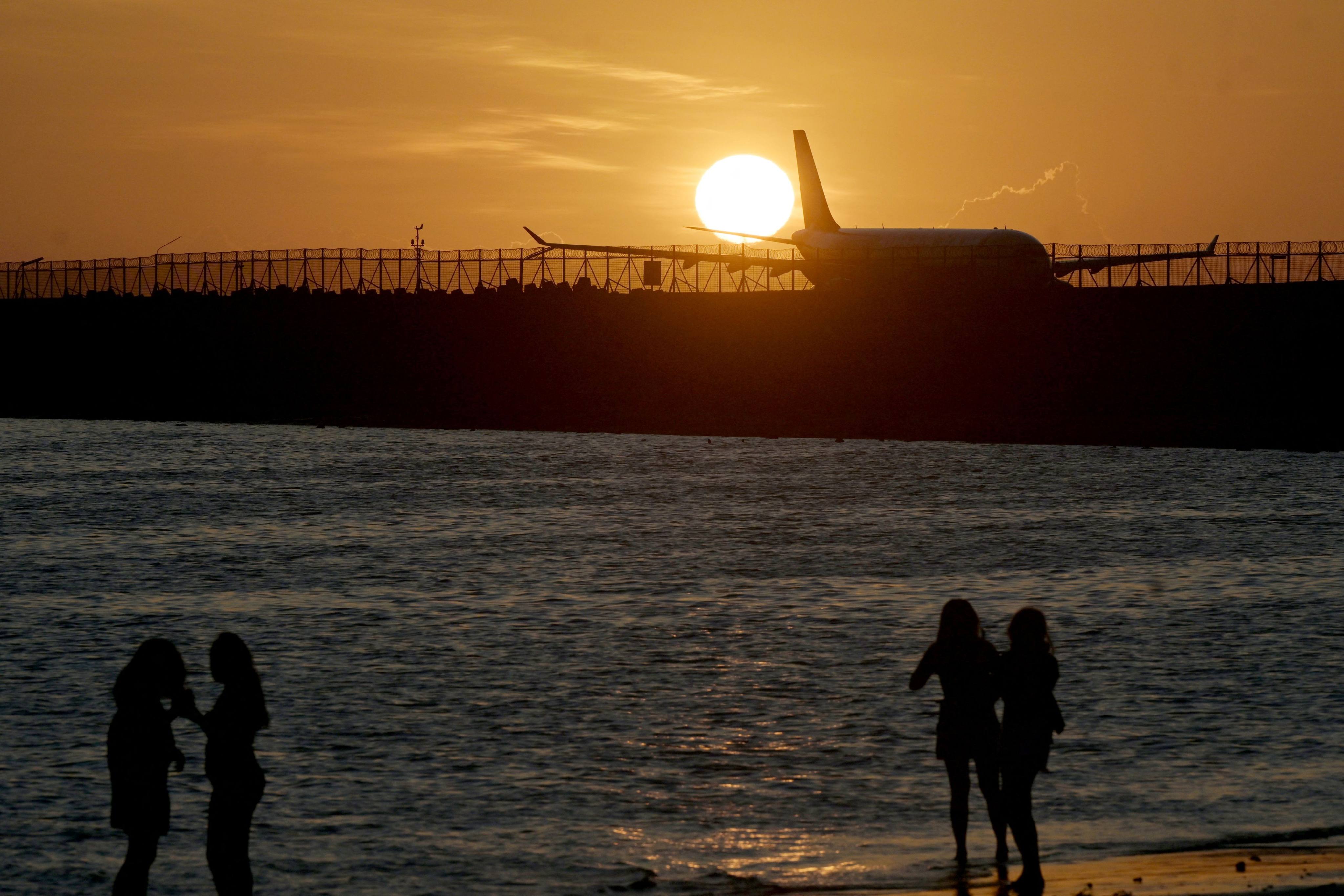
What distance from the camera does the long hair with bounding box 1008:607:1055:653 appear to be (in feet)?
42.8

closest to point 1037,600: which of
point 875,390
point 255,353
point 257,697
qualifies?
point 257,697

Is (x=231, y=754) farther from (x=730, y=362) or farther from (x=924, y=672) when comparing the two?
(x=730, y=362)

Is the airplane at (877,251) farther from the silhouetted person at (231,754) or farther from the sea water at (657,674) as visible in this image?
the silhouetted person at (231,754)

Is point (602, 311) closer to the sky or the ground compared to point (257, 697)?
closer to the sky

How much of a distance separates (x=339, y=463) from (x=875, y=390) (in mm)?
35135

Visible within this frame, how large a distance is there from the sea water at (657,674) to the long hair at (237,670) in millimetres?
3308

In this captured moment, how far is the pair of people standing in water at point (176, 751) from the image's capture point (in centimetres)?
1217

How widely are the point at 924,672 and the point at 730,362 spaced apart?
9189 centimetres

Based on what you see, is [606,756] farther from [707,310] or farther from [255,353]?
[255,353]

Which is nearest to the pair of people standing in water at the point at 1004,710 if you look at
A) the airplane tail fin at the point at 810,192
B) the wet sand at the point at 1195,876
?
the wet sand at the point at 1195,876

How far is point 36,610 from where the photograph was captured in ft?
106

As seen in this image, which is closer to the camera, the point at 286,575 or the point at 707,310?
the point at 286,575

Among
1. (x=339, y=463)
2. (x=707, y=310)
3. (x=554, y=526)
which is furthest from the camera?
(x=707, y=310)

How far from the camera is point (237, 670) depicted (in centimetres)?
1228
